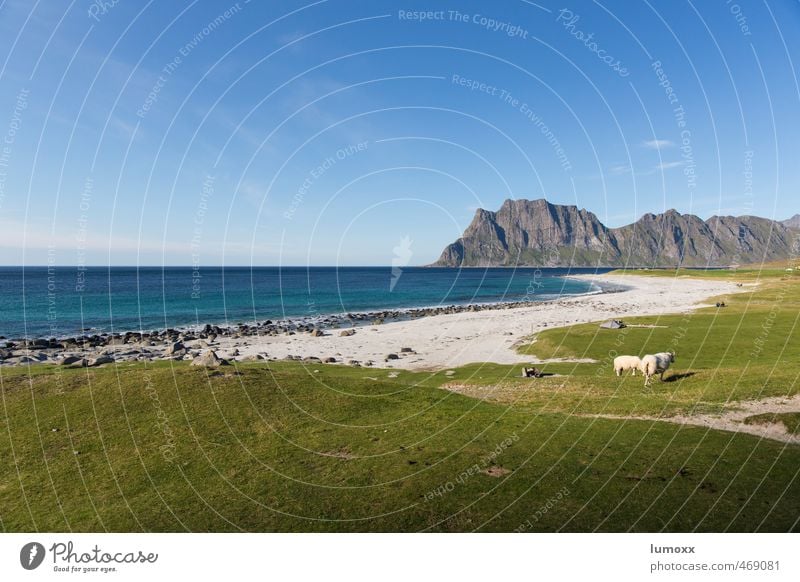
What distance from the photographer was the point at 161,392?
20250 mm

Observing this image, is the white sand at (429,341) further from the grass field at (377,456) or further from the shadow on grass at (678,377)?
the grass field at (377,456)

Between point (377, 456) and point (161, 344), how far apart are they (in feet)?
182

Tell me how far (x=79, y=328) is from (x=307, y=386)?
72434 mm

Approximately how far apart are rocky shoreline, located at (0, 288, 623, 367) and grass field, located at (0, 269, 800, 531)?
8.53m

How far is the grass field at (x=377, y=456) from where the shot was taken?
1125 cm

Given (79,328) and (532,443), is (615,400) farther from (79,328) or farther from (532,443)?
(79,328)

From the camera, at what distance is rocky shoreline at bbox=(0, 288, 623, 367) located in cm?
4578

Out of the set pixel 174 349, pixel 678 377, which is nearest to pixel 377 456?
pixel 678 377

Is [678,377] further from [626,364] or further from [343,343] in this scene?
[343,343]

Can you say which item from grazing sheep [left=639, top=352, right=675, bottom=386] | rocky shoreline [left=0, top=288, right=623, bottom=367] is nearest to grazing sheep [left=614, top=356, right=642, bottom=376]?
grazing sheep [left=639, top=352, right=675, bottom=386]

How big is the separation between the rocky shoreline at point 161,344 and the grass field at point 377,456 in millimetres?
8531

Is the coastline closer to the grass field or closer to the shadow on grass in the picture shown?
the shadow on grass

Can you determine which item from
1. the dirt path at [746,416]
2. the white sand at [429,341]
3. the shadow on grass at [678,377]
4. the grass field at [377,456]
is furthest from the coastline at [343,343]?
the dirt path at [746,416]
